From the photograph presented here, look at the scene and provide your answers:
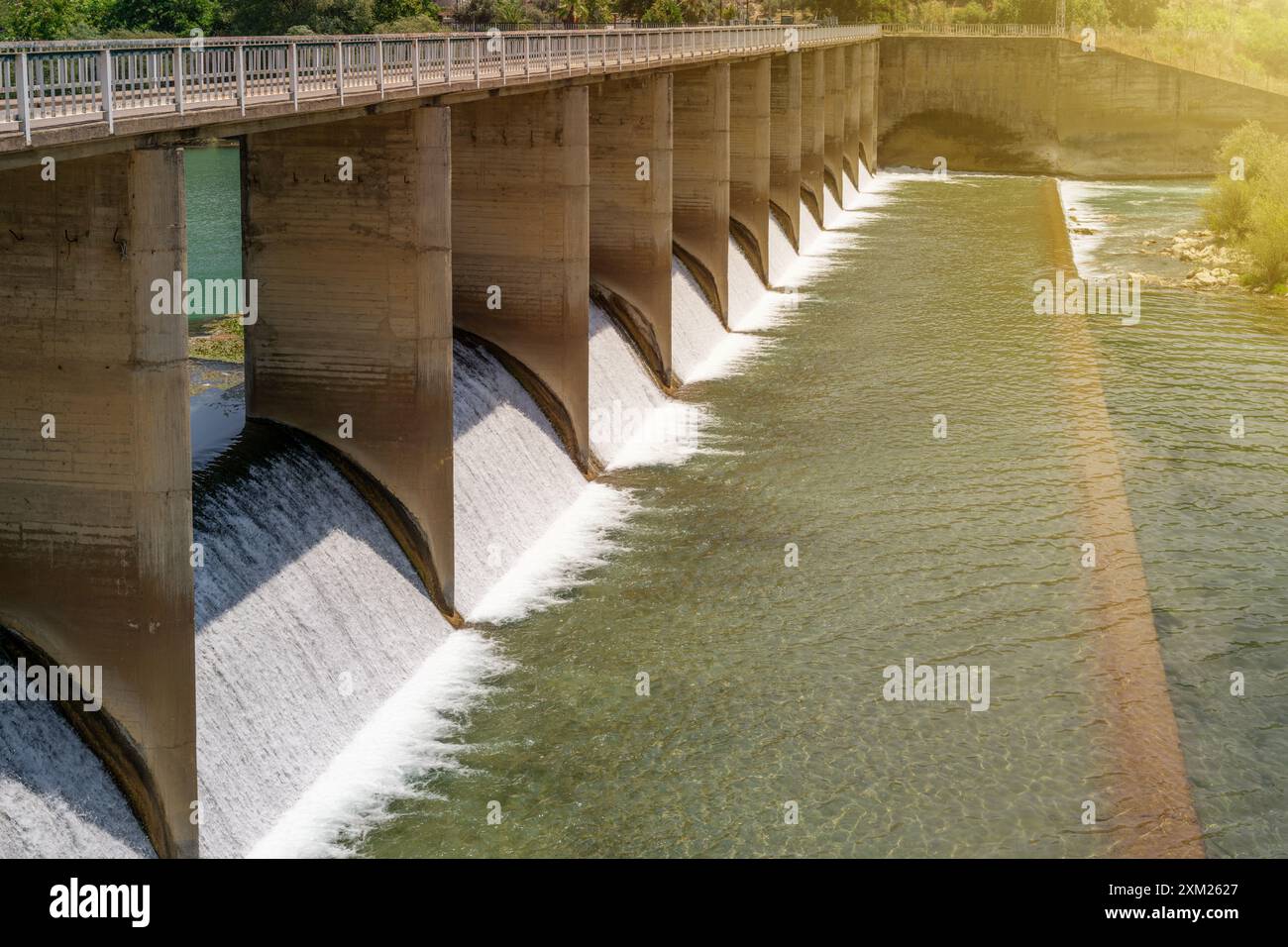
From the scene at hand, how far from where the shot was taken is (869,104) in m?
90.1

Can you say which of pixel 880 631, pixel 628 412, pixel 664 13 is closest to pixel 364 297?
pixel 880 631

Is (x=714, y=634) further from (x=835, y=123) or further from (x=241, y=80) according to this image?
(x=835, y=123)

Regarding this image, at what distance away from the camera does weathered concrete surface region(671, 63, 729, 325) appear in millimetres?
45812

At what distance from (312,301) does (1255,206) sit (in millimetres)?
44441

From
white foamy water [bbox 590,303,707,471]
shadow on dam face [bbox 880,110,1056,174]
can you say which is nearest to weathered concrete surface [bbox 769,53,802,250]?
white foamy water [bbox 590,303,707,471]

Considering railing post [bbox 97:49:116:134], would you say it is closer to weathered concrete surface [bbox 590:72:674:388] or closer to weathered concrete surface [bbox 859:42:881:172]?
weathered concrete surface [bbox 590:72:674:388]

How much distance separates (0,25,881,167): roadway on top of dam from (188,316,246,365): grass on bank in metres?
9.69

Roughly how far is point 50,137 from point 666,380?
24.7 meters

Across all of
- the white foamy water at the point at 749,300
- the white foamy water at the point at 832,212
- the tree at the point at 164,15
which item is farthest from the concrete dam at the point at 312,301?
the tree at the point at 164,15

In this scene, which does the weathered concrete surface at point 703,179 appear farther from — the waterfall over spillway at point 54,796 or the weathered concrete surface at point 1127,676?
the waterfall over spillway at point 54,796

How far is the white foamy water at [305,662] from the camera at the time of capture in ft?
→ 59.6

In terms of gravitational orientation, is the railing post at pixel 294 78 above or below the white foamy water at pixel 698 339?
above

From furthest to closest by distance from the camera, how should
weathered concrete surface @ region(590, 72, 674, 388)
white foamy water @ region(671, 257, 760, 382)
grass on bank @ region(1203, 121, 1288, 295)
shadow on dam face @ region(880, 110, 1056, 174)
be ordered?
1. shadow on dam face @ region(880, 110, 1056, 174)
2. grass on bank @ region(1203, 121, 1288, 295)
3. white foamy water @ region(671, 257, 760, 382)
4. weathered concrete surface @ region(590, 72, 674, 388)

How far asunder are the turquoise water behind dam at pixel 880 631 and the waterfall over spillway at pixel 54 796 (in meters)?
2.66
